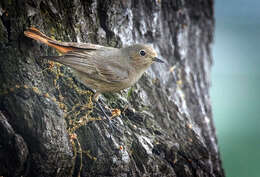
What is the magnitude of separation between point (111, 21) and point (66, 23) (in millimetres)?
802

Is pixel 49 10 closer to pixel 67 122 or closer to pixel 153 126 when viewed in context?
pixel 67 122

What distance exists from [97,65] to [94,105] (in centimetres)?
63

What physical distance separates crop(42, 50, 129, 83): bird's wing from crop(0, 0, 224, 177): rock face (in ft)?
0.82

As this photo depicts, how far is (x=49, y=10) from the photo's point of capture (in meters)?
4.42

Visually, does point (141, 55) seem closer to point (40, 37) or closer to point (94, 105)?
point (94, 105)

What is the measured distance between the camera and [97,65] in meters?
4.88

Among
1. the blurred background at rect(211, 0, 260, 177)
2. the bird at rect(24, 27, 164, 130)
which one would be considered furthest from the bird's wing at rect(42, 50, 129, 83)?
the blurred background at rect(211, 0, 260, 177)

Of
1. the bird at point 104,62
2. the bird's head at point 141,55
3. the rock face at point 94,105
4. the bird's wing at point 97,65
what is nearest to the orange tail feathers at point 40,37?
the bird at point 104,62

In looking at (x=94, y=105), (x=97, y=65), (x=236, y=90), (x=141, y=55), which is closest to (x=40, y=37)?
(x=97, y=65)

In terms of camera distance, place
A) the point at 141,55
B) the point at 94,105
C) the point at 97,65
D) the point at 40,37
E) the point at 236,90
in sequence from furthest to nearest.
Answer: the point at 236,90
the point at 141,55
the point at 97,65
the point at 94,105
the point at 40,37

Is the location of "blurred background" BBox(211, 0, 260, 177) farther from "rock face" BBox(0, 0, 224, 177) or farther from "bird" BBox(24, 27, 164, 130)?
"bird" BBox(24, 27, 164, 130)

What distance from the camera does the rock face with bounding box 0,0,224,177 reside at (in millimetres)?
3818

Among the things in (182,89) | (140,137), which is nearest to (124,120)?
(140,137)

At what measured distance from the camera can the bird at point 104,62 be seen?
14.9 ft
